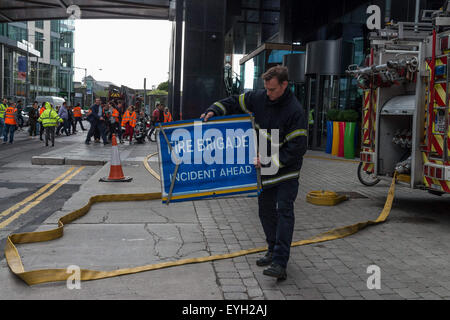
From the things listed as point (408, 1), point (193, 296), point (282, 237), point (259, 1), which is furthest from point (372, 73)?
point (259, 1)

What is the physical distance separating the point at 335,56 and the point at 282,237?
16394 mm

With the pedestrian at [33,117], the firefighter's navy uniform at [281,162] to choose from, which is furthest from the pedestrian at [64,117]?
the firefighter's navy uniform at [281,162]

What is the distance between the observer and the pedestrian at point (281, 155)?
469 cm

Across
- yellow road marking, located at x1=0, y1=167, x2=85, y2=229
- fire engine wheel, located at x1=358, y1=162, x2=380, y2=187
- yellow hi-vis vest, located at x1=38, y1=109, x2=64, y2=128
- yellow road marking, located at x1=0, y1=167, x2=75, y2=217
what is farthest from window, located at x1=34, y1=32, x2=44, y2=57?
fire engine wheel, located at x1=358, y1=162, x2=380, y2=187

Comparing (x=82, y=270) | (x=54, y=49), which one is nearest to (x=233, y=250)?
(x=82, y=270)

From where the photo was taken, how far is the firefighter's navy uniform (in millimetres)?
4707

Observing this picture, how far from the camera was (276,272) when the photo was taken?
4.55m

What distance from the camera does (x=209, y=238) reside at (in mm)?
6203

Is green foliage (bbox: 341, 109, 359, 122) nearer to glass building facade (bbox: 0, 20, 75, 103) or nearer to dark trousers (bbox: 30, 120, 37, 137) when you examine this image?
dark trousers (bbox: 30, 120, 37, 137)

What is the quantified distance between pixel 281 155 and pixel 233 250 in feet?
4.70

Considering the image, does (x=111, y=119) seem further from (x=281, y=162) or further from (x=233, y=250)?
(x=281, y=162)

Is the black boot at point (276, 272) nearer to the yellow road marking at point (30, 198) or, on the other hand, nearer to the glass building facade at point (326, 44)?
the yellow road marking at point (30, 198)
